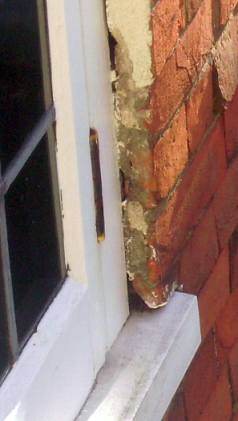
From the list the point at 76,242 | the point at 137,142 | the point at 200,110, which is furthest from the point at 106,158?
the point at 200,110

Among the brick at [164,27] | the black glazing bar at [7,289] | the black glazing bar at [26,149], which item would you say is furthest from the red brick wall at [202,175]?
the black glazing bar at [7,289]

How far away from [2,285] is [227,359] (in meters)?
0.90

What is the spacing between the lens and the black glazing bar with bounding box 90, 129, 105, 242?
5.15ft

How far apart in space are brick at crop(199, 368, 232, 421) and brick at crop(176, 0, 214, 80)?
68 centimetres

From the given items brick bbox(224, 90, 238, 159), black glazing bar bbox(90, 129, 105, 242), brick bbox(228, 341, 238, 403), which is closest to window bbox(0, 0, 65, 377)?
black glazing bar bbox(90, 129, 105, 242)

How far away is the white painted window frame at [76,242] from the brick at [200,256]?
21cm

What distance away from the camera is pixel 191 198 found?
182 cm

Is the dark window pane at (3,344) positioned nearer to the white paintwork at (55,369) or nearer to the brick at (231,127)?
the white paintwork at (55,369)

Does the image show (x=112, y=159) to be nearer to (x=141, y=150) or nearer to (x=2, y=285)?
(x=141, y=150)

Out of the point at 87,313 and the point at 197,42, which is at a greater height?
the point at 197,42

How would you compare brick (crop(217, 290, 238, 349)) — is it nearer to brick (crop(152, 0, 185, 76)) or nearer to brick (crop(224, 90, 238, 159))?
brick (crop(224, 90, 238, 159))

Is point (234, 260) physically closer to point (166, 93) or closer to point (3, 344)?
point (166, 93)

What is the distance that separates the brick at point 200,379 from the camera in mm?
1913

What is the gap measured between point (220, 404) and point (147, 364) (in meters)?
0.52
